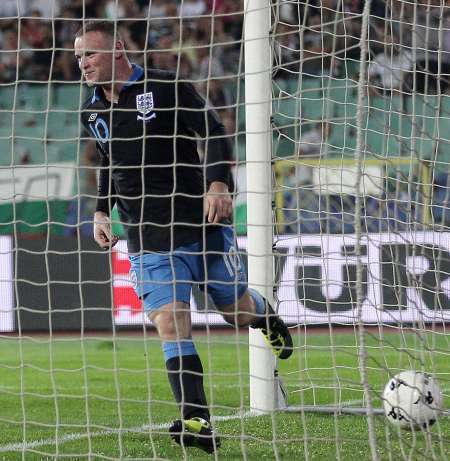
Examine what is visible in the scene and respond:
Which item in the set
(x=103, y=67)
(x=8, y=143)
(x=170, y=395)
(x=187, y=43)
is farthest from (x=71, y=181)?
(x=103, y=67)

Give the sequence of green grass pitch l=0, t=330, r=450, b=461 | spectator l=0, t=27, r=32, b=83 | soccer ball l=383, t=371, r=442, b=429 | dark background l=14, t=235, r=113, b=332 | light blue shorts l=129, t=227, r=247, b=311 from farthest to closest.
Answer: spectator l=0, t=27, r=32, b=83 → dark background l=14, t=235, r=113, b=332 → light blue shorts l=129, t=227, r=247, b=311 → green grass pitch l=0, t=330, r=450, b=461 → soccer ball l=383, t=371, r=442, b=429

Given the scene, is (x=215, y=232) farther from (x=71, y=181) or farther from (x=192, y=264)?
(x=71, y=181)

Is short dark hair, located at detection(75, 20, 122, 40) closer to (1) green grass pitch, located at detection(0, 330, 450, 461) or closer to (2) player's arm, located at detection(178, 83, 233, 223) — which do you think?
(2) player's arm, located at detection(178, 83, 233, 223)

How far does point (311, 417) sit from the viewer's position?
5648 mm

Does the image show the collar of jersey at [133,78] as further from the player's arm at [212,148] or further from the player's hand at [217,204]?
the player's hand at [217,204]

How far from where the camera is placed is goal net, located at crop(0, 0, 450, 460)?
14.9 feet

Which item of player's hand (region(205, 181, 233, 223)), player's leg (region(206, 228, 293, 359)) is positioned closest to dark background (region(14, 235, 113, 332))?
player's leg (region(206, 228, 293, 359))

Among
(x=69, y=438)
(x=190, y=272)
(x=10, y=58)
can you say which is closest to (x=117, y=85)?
(x=190, y=272)

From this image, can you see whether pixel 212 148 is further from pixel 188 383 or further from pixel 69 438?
pixel 69 438

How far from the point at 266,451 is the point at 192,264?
0.84 meters

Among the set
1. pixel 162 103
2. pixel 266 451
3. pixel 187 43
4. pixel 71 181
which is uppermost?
pixel 187 43

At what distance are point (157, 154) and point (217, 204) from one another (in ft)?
1.45

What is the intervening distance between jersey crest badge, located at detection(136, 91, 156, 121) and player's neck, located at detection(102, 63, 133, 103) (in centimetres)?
10

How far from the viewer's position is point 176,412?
5961mm
